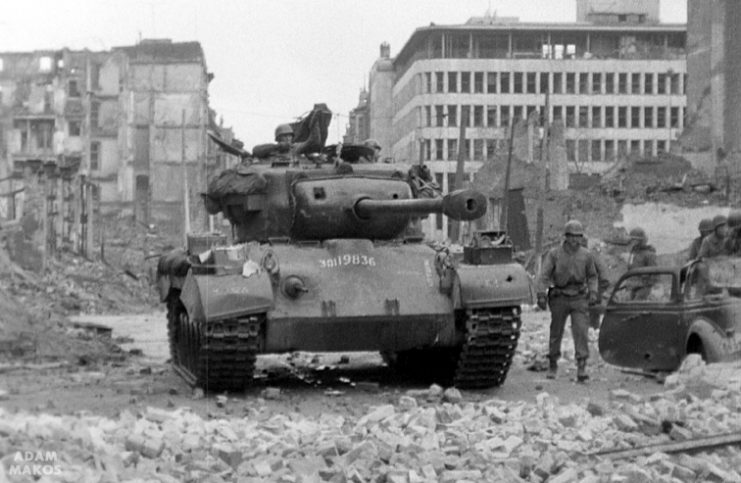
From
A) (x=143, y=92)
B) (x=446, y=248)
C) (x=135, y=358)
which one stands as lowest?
(x=135, y=358)

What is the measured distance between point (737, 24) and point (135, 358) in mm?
28896

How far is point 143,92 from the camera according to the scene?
56.7 metres

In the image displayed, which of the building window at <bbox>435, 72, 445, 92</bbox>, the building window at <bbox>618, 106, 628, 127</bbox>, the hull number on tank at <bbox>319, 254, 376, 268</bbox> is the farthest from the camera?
the building window at <bbox>618, 106, 628, 127</bbox>

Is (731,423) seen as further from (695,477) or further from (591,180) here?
(591,180)

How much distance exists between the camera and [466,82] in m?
67.5

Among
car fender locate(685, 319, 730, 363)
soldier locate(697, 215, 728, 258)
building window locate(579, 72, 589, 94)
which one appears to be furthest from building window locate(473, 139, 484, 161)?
car fender locate(685, 319, 730, 363)

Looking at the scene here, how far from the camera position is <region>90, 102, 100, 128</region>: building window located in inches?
2347

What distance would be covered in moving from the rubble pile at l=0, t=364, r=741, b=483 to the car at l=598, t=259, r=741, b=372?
62.9 inches

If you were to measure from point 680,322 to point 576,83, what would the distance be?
5781cm

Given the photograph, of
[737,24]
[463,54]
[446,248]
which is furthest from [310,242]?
[463,54]

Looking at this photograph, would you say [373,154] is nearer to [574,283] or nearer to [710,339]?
[574,283]

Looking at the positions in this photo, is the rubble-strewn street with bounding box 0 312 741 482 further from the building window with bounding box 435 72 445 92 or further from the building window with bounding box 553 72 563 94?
the building window with bounding box 553 72 563 94

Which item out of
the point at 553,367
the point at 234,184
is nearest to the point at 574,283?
the point at 553,367

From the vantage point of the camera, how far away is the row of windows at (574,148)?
64562 millimetres
